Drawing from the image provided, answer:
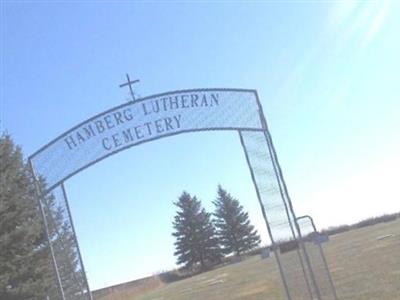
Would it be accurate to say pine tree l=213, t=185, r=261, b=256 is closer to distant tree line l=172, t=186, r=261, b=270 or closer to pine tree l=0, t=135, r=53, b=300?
distant tree line l=172, t=186, r=261, b=270

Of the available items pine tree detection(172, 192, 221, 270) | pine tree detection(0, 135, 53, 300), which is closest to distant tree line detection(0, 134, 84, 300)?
pine tree detection(0, 135, 53, 300)


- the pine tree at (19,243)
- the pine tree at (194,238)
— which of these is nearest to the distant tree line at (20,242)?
the pine tree at (19,243)

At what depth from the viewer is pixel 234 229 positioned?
81625 mm

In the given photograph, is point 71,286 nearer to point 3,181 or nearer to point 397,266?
point 3,181

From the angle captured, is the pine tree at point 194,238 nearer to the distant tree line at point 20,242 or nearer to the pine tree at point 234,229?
the pine tree at point 234,229

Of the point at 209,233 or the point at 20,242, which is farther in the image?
the point at 209,233

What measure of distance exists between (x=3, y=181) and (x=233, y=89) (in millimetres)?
12551

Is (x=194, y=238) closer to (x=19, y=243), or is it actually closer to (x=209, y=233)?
(x=209, y=233)

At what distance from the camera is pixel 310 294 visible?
14.0 metres

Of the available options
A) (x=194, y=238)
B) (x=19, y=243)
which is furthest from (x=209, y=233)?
(x=19, y=243)

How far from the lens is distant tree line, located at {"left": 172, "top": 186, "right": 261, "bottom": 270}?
79.1 meters

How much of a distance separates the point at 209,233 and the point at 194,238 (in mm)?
2092

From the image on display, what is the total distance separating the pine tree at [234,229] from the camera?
81.4m

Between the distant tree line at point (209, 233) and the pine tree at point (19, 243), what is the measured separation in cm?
5346
